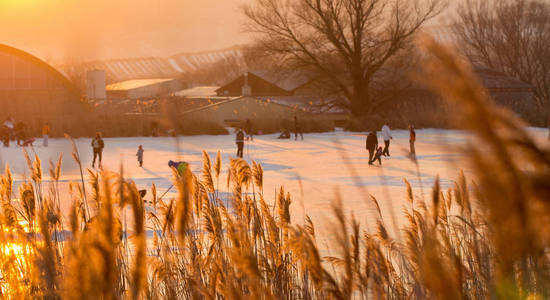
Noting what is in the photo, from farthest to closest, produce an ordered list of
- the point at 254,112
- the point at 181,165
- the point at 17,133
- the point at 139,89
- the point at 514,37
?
the point at 139,89, the point at 514,37, the point at 254,112, the point at 17,133, the point at 181,165

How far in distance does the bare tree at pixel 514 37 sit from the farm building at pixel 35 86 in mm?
36890

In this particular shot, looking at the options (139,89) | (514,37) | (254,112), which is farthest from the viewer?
(139,89)

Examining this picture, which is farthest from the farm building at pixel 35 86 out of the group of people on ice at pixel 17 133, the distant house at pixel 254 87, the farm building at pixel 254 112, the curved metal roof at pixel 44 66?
the distant house at pixel 254 87

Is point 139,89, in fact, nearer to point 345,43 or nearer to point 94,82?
point 94,82

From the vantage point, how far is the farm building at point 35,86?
4594cm

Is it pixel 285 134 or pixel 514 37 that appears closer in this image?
pixel 285 134

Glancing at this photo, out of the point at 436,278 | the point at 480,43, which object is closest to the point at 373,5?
the point at 480,43

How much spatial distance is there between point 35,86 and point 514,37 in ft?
139

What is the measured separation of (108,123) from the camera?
40219 mm

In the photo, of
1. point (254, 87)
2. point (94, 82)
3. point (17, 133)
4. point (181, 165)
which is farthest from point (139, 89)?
point (181, 165)

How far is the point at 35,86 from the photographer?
157 feet

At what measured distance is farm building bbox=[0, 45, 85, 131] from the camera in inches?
1809

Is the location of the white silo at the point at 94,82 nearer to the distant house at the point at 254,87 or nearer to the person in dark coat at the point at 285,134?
the distant house at the point at 254,87

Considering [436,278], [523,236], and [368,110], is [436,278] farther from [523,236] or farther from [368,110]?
[368,110]
